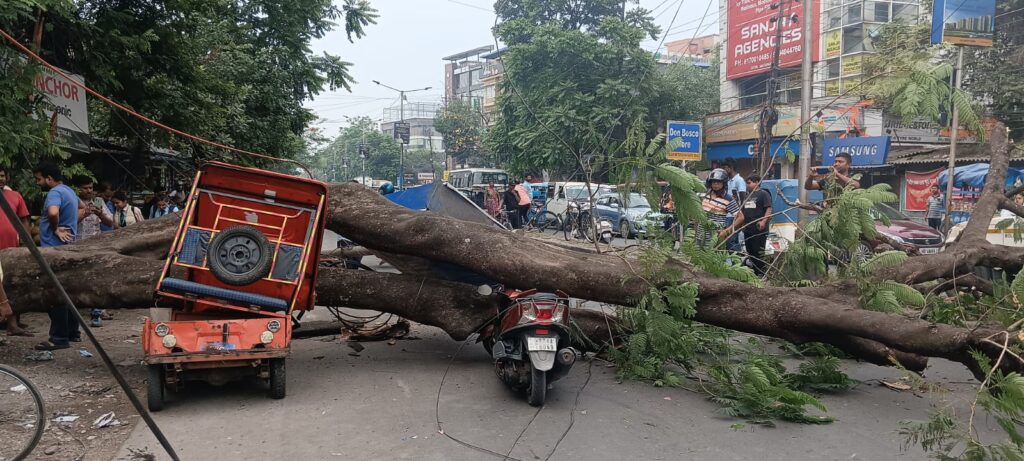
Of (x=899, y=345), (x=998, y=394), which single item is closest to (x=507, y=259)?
(x=899, y=345)

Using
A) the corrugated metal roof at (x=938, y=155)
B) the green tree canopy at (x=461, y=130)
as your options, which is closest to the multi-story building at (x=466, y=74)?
the green tree canopy at (x=461, y=130)

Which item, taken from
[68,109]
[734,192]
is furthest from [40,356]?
[734,192]

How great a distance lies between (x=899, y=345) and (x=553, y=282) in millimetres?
2735

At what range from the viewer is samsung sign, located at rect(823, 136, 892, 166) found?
73.7ft

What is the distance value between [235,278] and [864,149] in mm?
21395

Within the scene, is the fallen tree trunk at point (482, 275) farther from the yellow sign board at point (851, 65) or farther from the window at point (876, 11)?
the window at point (876, 11)

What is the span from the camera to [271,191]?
6715mm

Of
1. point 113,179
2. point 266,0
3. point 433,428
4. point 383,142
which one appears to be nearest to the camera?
point 433,428

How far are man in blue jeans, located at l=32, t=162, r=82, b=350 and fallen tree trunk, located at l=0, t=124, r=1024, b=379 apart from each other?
0.62 metres

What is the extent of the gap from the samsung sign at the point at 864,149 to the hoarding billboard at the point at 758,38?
11791 millimetres

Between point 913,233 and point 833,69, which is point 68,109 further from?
point 833,69

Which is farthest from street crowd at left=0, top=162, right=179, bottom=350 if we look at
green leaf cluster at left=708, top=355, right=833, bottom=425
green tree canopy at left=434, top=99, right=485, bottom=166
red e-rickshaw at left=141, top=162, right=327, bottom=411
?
green tree canopy at left=434, top=99, right=485, bottom=166

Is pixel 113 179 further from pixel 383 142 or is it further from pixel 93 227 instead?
pixel 383 142

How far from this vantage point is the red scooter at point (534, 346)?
568 cm
